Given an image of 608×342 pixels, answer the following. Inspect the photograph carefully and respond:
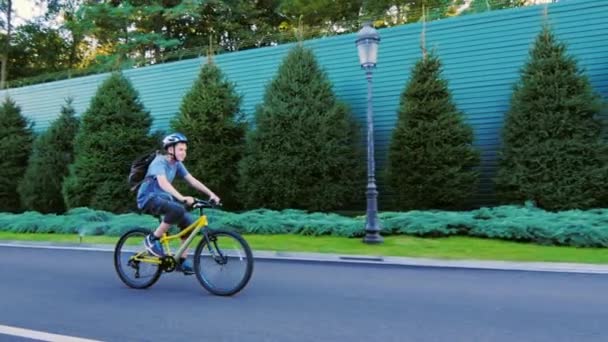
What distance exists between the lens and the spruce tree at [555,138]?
41.8 ft

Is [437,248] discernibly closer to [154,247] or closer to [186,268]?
[186,268]

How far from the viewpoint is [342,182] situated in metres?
15.3

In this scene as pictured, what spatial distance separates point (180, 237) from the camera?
22.0ft

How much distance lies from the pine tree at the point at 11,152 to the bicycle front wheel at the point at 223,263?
714 inches

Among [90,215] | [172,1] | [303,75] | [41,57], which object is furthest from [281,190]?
[41,57]

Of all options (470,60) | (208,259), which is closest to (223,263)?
(208,259)

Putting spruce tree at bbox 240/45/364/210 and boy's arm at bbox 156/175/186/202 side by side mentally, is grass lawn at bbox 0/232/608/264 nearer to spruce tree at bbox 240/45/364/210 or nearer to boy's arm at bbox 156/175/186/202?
spruce tree at bbox 240/45/364/210

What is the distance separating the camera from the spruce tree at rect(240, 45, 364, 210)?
49.9 ft

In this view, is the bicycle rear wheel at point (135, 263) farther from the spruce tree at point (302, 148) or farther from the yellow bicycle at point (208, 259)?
the spruce tree at point (302, 148)

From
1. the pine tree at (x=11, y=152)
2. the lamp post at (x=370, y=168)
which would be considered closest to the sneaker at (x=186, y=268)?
the lamp post at (x=370, y=168)

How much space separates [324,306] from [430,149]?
897 centimetres

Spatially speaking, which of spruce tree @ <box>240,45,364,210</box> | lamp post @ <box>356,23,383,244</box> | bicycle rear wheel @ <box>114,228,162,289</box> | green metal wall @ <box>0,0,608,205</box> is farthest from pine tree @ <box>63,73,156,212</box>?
bicycle rear wheel @ <box>114,228,162,289</box>

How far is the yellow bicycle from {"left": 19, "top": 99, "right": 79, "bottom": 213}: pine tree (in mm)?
14508

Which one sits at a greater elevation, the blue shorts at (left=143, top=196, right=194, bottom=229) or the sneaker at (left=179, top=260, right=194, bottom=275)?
the blue shorts at (left=143, top=196, right=194, bottom=229)
